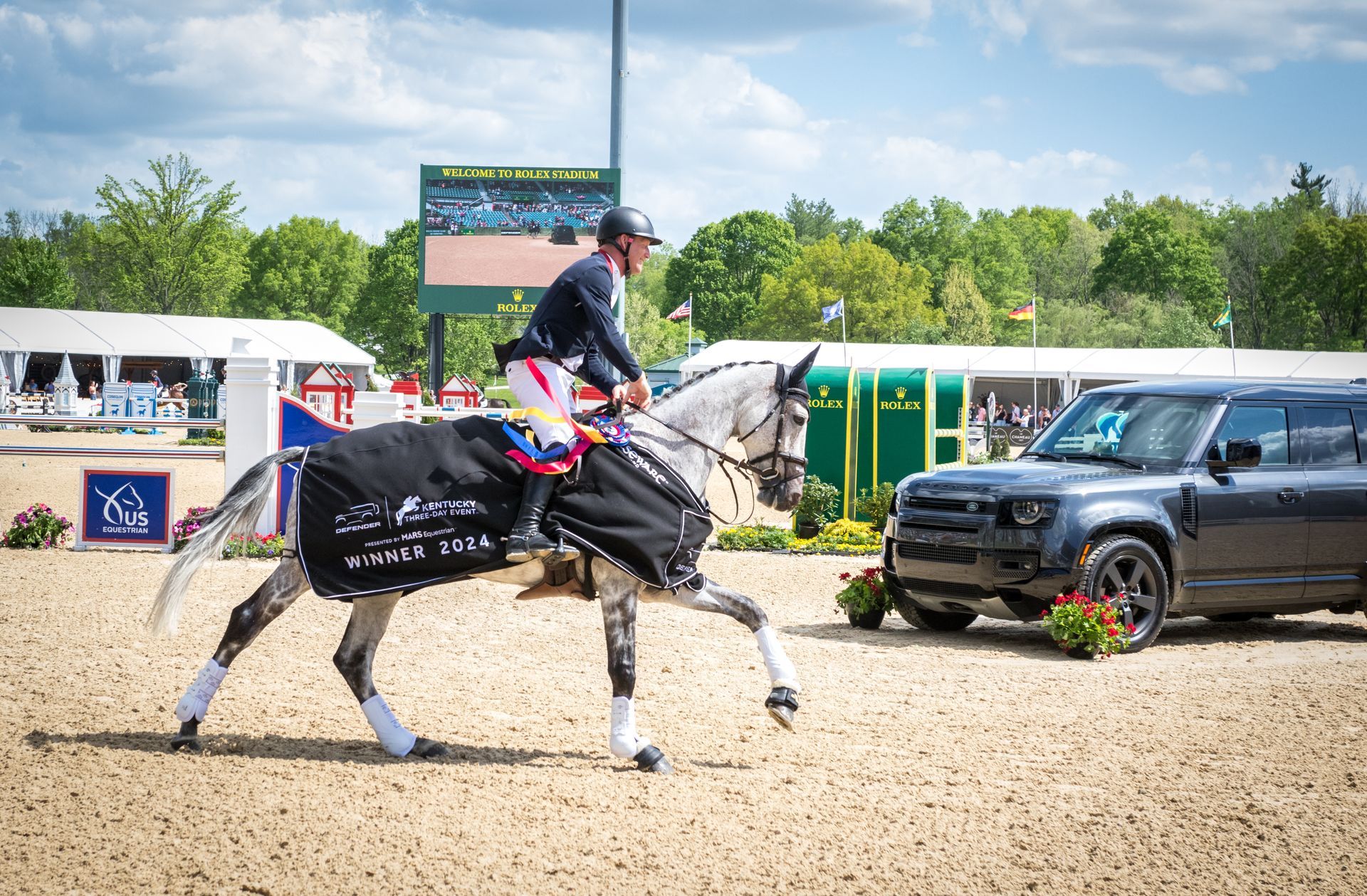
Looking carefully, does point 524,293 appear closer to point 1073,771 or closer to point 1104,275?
point 1073,771

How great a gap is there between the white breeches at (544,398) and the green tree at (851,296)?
211ft

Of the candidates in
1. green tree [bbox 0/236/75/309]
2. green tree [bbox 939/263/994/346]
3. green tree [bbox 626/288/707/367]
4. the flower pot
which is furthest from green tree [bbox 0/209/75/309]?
the flower pot

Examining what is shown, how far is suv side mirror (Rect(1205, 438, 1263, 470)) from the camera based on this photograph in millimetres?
9445

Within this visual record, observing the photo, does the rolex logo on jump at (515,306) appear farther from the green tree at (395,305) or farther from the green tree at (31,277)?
the green tree at (31,277)

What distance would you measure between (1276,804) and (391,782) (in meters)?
4.09

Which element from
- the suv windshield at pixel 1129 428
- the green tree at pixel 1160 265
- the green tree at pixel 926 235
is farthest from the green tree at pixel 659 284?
the suv windshield at pixel 1129 428

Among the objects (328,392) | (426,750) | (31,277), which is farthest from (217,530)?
(31,277)

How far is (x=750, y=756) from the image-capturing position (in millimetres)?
6215

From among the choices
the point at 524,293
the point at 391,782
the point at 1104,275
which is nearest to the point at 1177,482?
the point at 391,782

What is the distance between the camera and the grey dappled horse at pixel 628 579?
604 cm

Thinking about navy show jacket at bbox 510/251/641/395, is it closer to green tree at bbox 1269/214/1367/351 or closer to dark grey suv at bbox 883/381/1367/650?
dark grey suv at bbox 883/381/1367/650

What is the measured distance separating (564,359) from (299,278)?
78659mm

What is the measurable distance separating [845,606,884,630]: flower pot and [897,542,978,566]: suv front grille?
873mm

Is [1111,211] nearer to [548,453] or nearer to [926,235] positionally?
[926,235]
